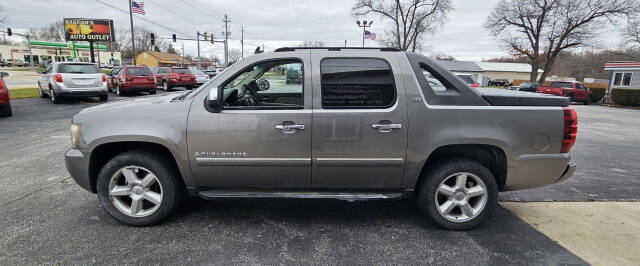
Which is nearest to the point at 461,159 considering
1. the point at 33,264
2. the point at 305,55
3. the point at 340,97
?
the point at 340,97

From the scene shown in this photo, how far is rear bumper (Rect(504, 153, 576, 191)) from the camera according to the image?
3.02 metres

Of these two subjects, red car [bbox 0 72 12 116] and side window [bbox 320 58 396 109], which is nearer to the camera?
side window [bbox 320 58 396 109]

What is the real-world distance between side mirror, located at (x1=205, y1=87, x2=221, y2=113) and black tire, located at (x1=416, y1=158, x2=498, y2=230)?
2080 millimetres

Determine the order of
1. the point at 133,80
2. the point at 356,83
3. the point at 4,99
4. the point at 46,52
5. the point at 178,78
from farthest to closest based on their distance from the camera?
the point at 46,52
the point at 178,78
the point at 133,80
the point at 4,99
the point at 356,83

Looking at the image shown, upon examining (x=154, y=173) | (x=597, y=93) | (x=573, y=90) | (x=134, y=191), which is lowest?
(x=134, y=191)

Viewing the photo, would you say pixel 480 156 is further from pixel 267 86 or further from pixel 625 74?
pixel 625 74

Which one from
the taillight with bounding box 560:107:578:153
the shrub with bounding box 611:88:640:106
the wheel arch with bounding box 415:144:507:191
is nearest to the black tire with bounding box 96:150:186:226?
the wheel arch with bounding box 415:144:507:191

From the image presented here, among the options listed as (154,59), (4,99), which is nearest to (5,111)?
(4,99)

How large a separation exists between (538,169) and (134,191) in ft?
12.7

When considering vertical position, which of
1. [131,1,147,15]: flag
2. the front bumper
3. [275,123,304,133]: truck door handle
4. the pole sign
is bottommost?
the front bumper

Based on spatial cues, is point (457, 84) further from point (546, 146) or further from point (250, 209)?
point (250, 209)

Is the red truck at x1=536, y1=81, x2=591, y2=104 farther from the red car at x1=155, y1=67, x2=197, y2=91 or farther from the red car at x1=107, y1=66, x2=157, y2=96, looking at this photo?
the red car at x1=107, y1=66, x2=157, y2=96

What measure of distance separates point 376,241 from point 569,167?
197cm

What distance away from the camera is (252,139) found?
116 inches
